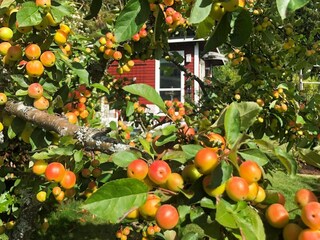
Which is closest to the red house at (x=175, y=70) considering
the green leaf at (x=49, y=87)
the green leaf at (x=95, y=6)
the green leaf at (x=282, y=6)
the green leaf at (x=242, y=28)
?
the green leaf at (x=49, y=87)

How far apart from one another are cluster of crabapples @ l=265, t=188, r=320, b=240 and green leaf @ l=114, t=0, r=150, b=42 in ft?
1.99

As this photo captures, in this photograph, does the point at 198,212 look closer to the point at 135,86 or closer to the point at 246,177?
the point at 246,177

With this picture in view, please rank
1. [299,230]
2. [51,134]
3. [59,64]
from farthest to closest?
[59,64], [51,134], [299,230]

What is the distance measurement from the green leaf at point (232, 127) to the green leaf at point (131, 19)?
359 mm

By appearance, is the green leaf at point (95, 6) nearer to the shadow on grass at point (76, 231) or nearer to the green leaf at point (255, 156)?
the green leaf at point (255, 156)

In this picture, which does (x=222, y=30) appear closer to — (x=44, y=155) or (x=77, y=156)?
(x=77, y=156)

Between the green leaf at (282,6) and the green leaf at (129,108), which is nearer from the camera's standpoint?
the green leaf at (282,6)

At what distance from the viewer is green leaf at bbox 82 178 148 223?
868 mm

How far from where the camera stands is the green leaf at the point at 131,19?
104cm

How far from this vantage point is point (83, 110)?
2.00 meters

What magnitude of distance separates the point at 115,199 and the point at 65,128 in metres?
0.50

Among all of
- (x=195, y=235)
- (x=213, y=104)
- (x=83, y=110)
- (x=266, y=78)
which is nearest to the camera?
(x=195, y=235)

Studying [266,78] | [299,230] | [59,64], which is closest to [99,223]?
[266,78]

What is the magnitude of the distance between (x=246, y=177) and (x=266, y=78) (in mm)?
2103
